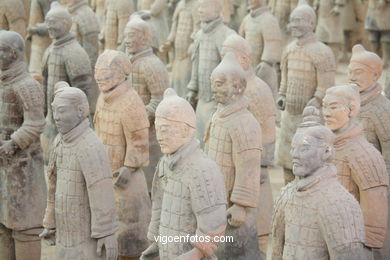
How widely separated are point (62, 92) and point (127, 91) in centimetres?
114

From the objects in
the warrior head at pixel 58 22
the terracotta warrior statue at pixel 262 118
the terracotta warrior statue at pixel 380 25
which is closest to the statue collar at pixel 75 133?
the terracotta warrior statue at pixel 262 118

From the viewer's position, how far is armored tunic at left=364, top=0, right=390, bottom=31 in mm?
13125

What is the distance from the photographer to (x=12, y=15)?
10.6 meters

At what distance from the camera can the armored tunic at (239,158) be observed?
6.05m

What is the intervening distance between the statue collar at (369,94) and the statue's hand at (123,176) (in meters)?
1.65

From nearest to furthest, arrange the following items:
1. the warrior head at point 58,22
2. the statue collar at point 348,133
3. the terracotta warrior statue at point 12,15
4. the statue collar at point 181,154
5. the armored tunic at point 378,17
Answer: the statue collar at point 181,154, the statue collar at point 348,133, the warrior head at point 58,22, the terracotta warrior statue at point 12,15, the armored tunic at point 378,17

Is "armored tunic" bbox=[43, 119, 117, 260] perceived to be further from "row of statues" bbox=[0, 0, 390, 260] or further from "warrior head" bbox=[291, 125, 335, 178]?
"warrior head" bbox=[291, 125, 335, 178]

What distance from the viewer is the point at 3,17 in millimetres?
10609

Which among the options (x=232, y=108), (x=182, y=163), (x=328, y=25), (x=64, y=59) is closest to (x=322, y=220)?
(x=182, y=163)

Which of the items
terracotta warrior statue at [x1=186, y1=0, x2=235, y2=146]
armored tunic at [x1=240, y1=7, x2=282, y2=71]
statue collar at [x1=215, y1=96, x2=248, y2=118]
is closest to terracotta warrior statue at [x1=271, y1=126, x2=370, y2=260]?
statue collar at [x1=215, y1=96, x2=248, y2=118]

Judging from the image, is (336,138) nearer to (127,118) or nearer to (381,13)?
(127,118)

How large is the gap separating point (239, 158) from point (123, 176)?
3.62ft

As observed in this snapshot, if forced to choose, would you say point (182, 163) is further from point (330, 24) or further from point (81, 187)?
point (330, 24)

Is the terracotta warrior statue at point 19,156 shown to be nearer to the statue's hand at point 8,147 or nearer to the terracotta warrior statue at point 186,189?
the statue's hand at point 8,147
